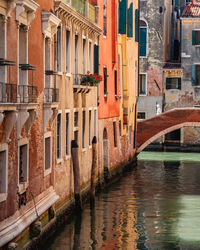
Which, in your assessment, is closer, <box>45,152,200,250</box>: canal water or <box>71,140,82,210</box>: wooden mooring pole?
<box>45,152,200,250</box>: canal water

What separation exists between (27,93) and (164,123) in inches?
681

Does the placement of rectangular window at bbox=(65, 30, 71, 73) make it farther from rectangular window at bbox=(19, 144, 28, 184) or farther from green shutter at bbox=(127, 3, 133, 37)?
green shutter at bbox=(127, 3, 133, 37)

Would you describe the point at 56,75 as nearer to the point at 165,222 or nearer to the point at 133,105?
the point at 165,222

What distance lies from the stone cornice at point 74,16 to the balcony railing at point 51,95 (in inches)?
57.9

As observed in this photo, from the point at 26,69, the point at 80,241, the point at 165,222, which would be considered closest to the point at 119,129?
the point at 165,222

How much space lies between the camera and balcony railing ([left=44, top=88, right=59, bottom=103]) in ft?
39.3

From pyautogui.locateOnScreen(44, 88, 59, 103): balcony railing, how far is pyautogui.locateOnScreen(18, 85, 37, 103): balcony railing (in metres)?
1.19

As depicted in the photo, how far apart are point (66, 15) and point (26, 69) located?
4205mm

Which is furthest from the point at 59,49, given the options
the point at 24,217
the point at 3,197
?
the point at 3,197


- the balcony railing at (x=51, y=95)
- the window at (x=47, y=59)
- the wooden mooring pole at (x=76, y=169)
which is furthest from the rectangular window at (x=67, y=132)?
the window at (x=47, y=59)

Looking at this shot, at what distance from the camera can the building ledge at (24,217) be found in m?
8.98

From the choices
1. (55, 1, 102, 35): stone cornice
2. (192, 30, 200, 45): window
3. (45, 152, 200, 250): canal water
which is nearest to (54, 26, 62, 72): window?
(55, 1, 102, 35): stone cornice

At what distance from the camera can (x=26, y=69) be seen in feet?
→ 33.0

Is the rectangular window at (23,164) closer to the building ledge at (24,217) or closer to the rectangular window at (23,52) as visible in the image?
the building ledge at (24,217)
